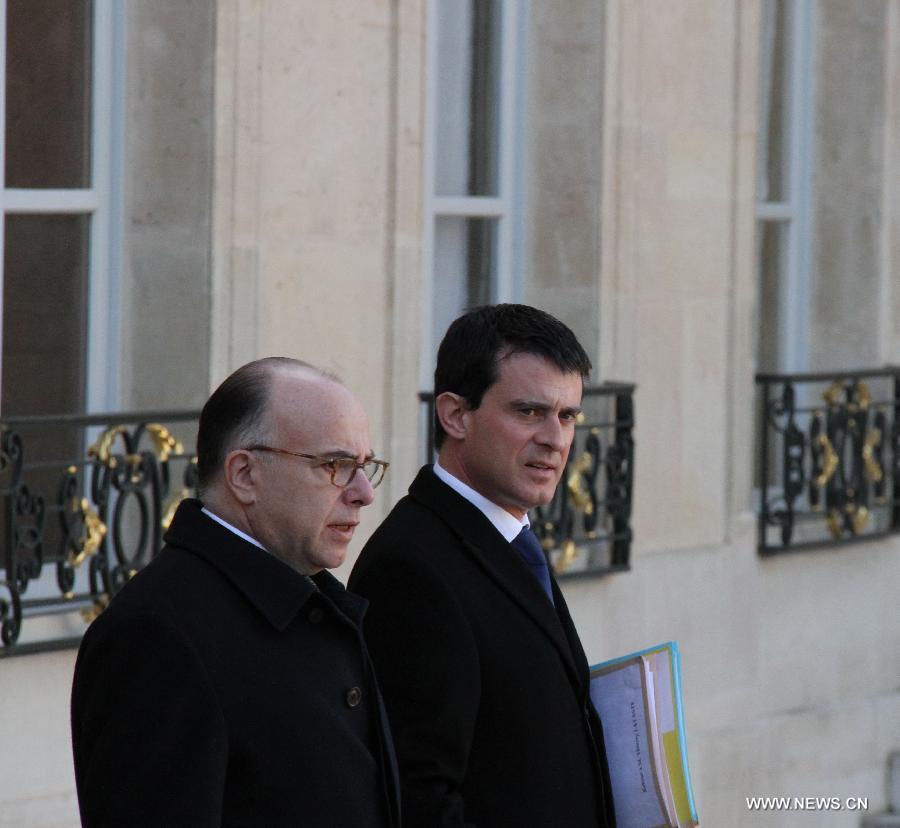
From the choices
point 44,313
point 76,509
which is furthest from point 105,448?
point 44,313

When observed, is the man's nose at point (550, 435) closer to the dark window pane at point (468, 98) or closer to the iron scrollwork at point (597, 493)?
the iron scrollwork at point (597, 493)

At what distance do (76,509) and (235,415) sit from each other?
2643 mm

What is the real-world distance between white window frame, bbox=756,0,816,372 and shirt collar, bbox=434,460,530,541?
202 inches

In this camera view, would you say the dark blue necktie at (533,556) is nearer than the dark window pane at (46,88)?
Yes

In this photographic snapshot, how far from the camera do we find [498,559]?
3.07 meters

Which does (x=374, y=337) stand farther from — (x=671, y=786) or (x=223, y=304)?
(x=671, y=786)

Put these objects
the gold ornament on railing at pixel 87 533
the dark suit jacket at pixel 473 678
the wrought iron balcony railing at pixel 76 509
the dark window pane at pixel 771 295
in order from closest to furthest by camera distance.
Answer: the dark suit jacket at pixel 473 678, the wrought iron balcony railing at pixel 76 509, the gold ornament on railing at pixel 87 533, the dark window pane at pixel 771 295

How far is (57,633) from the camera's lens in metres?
5.11

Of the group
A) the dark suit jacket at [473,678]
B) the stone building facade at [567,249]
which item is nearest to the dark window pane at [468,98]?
the stone building facade at [567,249]

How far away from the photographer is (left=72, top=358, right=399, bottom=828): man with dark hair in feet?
7.59

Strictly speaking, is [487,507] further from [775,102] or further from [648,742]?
[775,102]

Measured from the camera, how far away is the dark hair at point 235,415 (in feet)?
8.35

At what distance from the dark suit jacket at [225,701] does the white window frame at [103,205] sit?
300cm

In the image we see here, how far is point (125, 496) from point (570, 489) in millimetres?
1860
